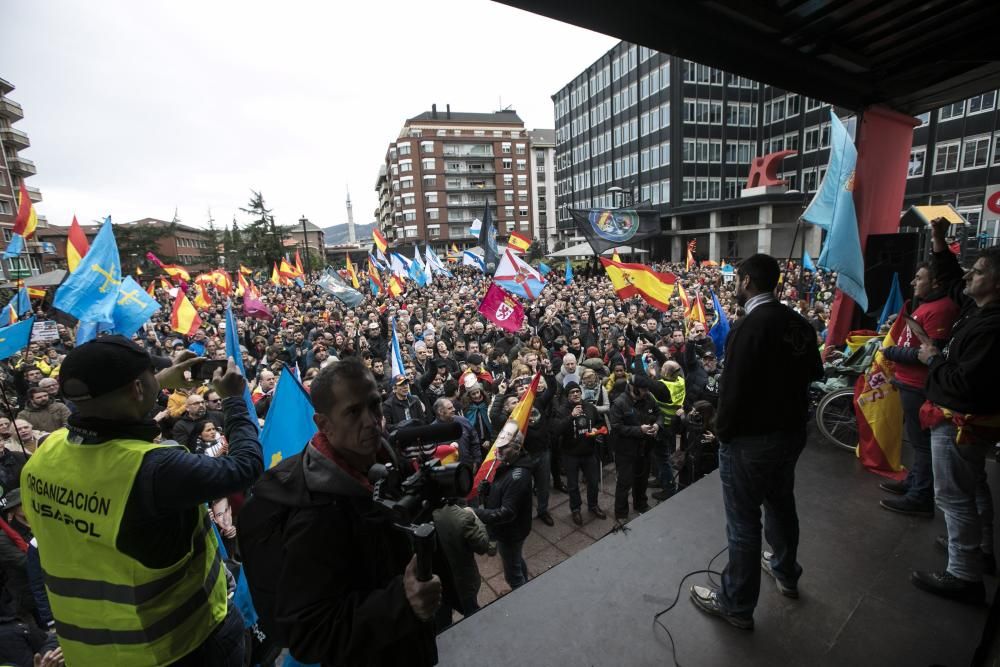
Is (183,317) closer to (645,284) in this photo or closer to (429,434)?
(645,284)

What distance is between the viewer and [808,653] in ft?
7.60

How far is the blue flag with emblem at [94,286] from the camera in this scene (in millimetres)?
7520

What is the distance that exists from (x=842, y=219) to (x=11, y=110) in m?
68.6

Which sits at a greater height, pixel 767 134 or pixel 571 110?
pixel 571 110

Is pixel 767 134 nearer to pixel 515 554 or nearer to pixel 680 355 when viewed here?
pixel 680 355

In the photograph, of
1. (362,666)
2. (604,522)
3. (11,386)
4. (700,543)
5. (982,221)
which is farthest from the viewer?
(982,221)

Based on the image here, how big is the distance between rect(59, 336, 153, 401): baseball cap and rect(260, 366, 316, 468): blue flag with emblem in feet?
7.28

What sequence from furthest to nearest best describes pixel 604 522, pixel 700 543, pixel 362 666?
pixel 604 522
pixel 700 543
pixel 362 666

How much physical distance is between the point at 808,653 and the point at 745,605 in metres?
0.33

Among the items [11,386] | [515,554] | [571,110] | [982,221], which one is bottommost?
[515,554]

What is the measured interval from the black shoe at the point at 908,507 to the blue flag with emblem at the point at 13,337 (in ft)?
34.3

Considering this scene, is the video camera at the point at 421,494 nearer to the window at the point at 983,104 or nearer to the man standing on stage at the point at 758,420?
the man standing on stage at the point at 758,420

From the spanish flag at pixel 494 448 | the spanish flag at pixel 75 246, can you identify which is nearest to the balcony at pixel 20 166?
the spanish flag at pixel 75 246

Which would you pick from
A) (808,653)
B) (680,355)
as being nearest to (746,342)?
(808,653)
